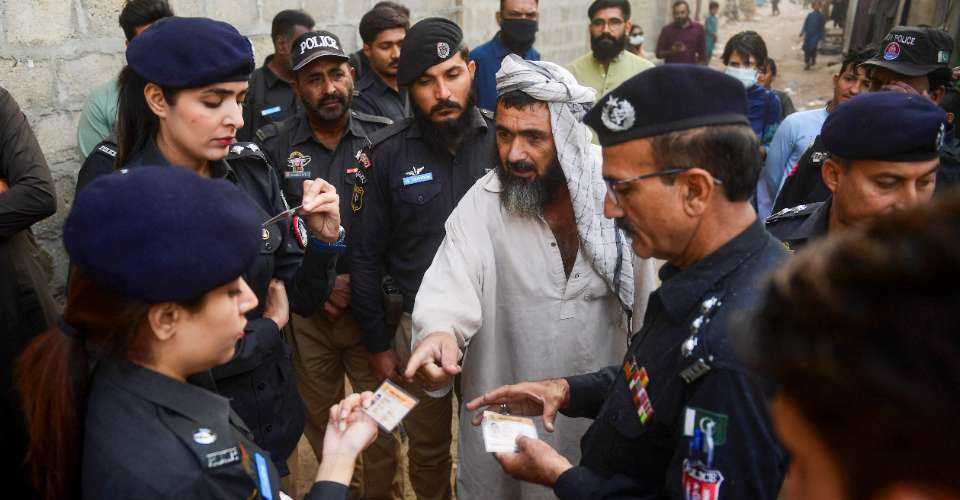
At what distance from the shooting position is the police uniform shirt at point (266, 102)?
17.0 ft

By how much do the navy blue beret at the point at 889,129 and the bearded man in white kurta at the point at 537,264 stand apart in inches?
35.6

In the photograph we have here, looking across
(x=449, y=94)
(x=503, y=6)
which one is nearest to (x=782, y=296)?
(x=449, y=94)

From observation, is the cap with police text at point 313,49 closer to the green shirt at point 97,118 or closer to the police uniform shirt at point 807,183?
the green shirt at point 97,118

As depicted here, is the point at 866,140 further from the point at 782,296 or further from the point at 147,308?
the point at 147,308

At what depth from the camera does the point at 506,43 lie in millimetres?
6570

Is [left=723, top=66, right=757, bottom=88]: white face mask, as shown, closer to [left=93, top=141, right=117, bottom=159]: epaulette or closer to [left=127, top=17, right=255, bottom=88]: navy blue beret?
[left=127, top=17, right=255, bottom=88]: navy blue beret

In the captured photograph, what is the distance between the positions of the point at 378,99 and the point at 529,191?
2782 mm

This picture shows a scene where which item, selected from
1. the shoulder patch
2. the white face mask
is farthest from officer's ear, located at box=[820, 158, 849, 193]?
the white face mask

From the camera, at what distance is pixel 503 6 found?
6.62 metres

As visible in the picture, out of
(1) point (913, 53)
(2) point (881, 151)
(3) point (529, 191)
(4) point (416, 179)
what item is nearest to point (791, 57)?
(1) point (913, 53)

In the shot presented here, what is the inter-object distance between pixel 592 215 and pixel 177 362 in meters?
1.68

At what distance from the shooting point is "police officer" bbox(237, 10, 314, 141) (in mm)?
5211

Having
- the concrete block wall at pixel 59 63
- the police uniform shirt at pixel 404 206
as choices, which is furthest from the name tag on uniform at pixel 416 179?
the concrete block wall at pixel 59 63

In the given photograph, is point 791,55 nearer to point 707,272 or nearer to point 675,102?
point 675,102
